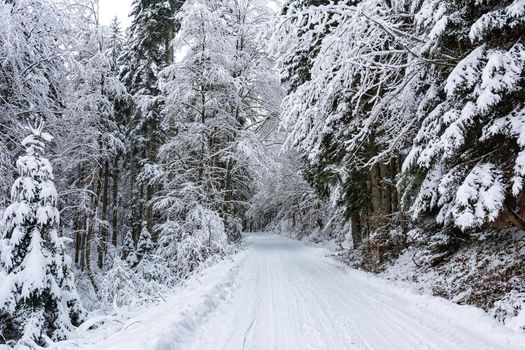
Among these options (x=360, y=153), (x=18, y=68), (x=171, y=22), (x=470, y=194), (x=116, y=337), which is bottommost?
(x=116, y=337)

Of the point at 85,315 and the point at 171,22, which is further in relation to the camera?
the point at 171,22

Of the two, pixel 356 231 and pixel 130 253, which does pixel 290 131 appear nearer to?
pixel 356 231

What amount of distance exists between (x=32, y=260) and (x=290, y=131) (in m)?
7.96

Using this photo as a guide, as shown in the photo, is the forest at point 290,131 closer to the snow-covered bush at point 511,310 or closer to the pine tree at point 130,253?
the snow-covered bush at point 511,310

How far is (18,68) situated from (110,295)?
6.66 metres

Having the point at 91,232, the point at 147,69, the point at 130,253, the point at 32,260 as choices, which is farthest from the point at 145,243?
the point at 32,260

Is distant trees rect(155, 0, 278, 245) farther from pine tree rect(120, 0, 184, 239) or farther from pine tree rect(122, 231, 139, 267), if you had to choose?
pine tree rect(122, 231, 139, 267)

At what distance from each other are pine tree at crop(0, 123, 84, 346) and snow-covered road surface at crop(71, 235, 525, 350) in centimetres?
219

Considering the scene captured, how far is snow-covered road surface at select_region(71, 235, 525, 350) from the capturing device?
4.62m

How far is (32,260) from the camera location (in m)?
6.57

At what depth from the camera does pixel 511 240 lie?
300 inches

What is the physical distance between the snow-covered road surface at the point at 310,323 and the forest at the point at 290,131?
2.08ft

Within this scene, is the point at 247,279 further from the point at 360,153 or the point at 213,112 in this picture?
the point at 213,112

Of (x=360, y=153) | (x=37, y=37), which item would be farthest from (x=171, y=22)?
(x=360, y=153)
